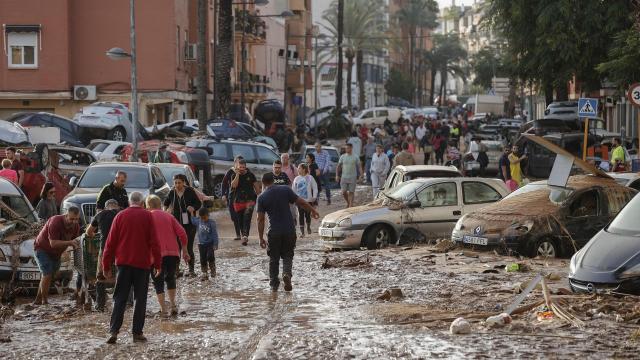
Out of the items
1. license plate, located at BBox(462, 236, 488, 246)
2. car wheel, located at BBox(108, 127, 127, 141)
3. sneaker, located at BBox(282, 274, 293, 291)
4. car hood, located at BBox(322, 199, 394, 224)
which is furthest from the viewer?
car wheel, located at BBox(108, 127, 127, 141)

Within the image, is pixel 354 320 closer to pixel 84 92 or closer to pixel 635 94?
pixel 635 94

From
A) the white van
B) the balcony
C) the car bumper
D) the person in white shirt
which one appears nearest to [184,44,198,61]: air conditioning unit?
the balcony

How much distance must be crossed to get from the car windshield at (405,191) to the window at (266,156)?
13.3m

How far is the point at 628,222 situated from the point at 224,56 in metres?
31.2

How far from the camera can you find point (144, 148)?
118 feet

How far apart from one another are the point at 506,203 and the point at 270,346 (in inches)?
371

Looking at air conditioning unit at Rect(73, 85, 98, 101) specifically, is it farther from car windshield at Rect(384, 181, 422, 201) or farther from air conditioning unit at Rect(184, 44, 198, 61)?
car windshield at Rect(384, 181, 422, 201)

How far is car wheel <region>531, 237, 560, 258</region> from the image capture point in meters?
19.5

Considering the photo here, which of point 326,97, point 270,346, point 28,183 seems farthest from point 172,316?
point 326,97

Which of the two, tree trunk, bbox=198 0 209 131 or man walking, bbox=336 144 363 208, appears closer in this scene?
man walking, bbox=336 144 363 208

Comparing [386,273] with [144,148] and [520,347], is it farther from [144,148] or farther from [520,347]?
[144,148]

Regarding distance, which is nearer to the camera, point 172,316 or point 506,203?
point 172,316

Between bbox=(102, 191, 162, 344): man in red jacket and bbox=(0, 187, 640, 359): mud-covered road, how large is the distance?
406 mm

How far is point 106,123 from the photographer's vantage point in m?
44.9
